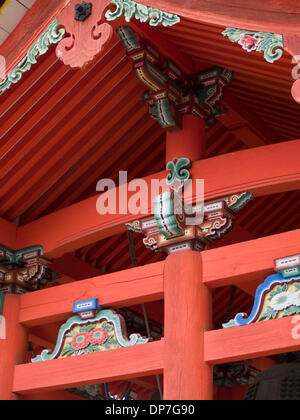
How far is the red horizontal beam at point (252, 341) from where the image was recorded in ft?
17.2

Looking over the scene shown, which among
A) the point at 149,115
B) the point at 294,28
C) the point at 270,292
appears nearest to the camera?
the point at 294,28

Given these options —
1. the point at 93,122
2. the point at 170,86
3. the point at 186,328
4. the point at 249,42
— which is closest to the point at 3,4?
the point at 93,122

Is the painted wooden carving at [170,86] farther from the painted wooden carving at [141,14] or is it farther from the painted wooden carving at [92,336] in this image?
the painted wooden carving at [92,336]

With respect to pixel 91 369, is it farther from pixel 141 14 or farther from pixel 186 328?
pixel 141 14

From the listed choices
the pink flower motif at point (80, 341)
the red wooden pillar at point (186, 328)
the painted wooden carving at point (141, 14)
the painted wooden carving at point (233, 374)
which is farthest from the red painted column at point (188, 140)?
the painted wooden carving at point (233, 374)

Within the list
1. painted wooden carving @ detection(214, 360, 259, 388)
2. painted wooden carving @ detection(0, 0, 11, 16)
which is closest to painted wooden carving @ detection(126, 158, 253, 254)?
painted wooden carving @ detection(0, 0, 11, 16)

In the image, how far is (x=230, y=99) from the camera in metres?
6.86

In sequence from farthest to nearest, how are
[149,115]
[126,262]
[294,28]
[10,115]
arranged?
[126,262] < [149,115] < [10,115] < [294,28]

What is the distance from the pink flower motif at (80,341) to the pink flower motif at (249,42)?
2367 mm

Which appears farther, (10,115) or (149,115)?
(149,115)
